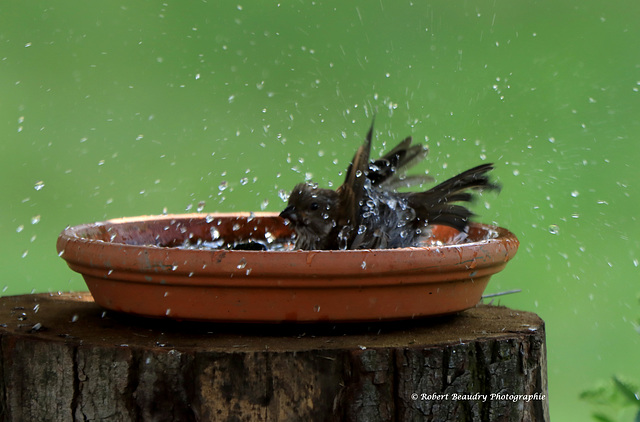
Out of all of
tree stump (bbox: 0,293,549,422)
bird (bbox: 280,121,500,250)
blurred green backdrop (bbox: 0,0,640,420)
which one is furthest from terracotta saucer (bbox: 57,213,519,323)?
blurred green backdrop (bbox: 0,0,640,420)

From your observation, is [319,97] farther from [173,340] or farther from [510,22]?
[173,340]

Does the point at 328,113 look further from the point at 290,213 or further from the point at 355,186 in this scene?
the point at 355,186

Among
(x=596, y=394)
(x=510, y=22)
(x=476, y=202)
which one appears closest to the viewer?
(x=596, y=394)

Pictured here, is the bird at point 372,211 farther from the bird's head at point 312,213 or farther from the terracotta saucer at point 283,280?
the terracotta saucer at point 283,280

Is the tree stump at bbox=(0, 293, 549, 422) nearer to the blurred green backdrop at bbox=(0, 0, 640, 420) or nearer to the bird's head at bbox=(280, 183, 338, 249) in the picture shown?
the bird's head at bbox=(280, 183, 338, 249)

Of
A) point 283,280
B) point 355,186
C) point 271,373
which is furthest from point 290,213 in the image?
point 271,373

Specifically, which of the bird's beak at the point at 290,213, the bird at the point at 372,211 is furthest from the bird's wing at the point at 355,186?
the bird's beak at the point at 290,213

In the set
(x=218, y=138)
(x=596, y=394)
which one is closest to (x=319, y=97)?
(x=218, y=138)
